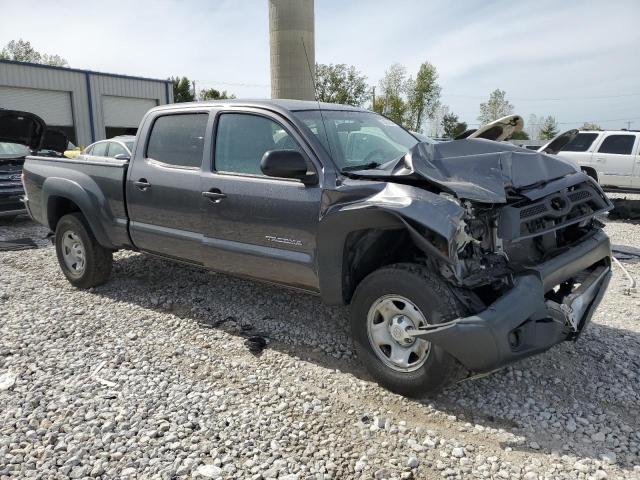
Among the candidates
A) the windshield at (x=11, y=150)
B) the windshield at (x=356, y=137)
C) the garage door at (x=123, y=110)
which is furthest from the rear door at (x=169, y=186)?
the garage door at (x=123, y=110)

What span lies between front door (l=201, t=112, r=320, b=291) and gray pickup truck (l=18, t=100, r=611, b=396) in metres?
0.01

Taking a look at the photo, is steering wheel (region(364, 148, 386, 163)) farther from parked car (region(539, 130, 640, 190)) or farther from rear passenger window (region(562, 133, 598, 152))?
rear passenger window (region(562, 133, 598, 152))

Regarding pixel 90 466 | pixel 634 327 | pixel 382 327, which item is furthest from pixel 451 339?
pixel 634 327

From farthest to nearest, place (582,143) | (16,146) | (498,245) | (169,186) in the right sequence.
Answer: (582,143)
(16,146)
(169,186)
(498,245)

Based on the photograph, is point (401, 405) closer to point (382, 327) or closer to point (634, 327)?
point (382, 327)

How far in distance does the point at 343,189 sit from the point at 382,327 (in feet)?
3.07

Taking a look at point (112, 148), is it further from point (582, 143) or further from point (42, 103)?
point (42, 103)

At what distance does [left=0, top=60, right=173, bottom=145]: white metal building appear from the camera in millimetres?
26469

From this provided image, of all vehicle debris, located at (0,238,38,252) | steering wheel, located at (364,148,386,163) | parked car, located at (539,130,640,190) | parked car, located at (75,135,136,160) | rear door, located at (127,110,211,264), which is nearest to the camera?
steering wheel, located at (364,148,386,163)

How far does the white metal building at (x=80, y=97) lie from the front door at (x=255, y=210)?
2645 cm

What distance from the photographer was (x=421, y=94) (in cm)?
3916

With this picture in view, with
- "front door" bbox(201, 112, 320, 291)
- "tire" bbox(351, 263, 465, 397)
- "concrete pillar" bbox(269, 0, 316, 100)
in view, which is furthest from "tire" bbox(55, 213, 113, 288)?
"concrete pillar" bbox(269, 0, 316, 100)

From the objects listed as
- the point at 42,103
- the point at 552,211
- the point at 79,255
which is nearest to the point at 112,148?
the point at 79,255

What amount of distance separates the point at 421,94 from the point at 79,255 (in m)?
36.7
